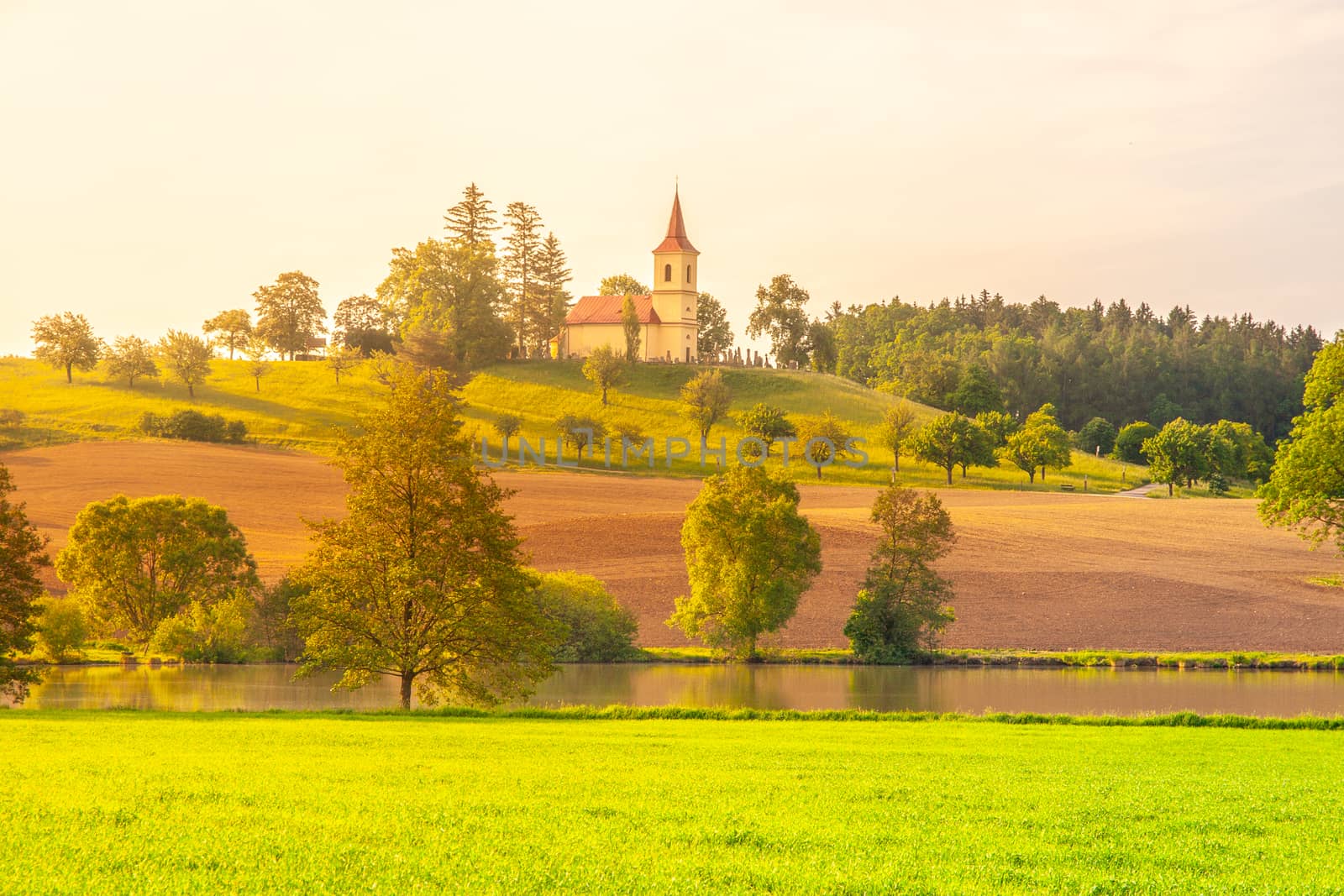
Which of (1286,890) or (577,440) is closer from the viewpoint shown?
→ (1286,890)

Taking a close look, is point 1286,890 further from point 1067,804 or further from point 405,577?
point 405,577

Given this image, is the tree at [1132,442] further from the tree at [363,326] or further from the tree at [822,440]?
the tree at [363,326]

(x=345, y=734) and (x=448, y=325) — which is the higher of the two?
(x=448, y=325)

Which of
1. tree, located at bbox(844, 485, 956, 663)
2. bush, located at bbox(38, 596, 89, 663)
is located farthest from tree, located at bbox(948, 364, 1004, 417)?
bush, located at bbox(38, 596, 89, 663)

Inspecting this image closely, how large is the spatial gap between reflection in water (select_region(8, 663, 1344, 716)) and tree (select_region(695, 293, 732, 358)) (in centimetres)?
12697

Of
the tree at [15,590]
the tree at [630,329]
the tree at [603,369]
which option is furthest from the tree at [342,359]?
the tree at [15,590]

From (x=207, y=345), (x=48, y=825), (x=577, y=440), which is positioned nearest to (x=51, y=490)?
(x=577, y=440)

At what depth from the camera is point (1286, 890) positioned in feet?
34.8

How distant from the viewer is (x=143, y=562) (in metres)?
65.7

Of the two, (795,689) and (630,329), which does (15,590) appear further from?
(630,329)

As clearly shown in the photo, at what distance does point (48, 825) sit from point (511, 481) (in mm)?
89843

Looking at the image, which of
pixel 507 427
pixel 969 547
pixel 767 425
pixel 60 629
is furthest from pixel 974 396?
pixel 60 629

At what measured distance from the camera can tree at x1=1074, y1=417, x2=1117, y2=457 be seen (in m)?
172

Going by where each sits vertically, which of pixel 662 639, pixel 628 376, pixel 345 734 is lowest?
pixel 662 639
